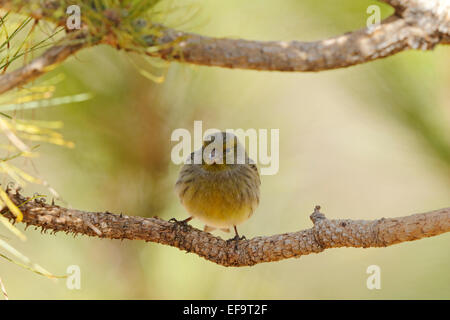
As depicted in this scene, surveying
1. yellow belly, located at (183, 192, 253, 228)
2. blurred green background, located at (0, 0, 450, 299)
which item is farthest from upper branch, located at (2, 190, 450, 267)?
blurred green background, located at (0, 0, 450, 299)

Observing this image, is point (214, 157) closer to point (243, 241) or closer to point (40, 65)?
point (243, 241)

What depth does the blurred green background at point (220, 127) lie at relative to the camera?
8.37 ft

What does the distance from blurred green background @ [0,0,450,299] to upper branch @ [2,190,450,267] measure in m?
0.57

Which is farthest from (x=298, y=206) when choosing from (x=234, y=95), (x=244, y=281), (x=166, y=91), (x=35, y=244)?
(x=35, y=244)

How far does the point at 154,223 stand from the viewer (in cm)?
205

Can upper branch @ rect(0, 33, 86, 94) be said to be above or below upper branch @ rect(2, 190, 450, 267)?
above

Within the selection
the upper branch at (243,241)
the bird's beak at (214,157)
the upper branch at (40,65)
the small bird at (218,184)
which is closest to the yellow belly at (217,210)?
the small bird at (218,184)

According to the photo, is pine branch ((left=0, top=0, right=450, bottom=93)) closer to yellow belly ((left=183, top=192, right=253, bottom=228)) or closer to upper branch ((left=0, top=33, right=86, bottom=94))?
Result: upper branch ((left=0, top=33, right=86, bottom=94))

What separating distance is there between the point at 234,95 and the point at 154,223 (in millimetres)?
1069

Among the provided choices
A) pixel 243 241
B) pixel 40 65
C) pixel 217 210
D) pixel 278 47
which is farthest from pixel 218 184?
pixel 40 65

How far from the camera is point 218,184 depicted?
274cm

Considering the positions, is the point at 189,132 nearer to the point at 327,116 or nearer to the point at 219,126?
the point at 219,126

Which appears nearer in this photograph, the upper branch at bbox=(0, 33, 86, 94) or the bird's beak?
the upper branch at bbox=(0, 33, 86, 94)

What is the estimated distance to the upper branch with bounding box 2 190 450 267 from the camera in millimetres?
1639
